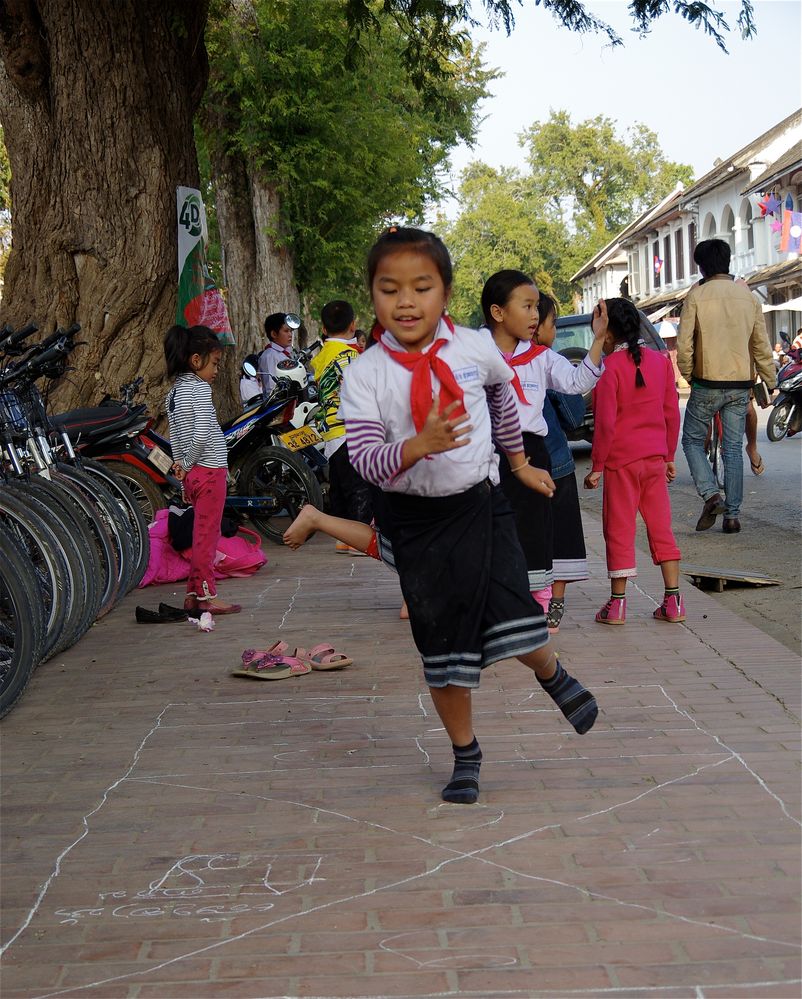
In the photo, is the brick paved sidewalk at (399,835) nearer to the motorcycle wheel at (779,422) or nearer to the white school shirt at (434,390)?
the white school shirt at (434,390)

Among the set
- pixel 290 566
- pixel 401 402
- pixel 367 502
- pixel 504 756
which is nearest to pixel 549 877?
pixel 504 756

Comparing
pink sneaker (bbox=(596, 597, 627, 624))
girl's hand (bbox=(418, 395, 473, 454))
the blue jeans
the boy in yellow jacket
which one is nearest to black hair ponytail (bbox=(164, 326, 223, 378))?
the boy in yellow jacket

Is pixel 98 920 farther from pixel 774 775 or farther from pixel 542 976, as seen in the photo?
pixel 774 775

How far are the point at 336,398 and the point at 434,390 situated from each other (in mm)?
5433

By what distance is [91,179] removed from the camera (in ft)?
34.3

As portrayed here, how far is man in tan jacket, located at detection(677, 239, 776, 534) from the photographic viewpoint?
983 cm

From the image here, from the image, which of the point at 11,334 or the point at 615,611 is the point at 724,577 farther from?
the point at 11,334

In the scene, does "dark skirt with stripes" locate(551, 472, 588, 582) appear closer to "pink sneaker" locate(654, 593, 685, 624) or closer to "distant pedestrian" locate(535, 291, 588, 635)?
"distant pedestrian" locate(535, 291, 588, 635)

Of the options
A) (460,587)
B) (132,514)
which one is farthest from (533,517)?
(132,514)

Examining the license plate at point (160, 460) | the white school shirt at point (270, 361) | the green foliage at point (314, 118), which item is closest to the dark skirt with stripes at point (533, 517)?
the license plate at point (160, 460)

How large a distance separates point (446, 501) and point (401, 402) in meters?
0.34

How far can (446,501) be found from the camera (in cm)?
390

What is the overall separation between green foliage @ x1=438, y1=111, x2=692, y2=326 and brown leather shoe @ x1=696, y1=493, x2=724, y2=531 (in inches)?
3140

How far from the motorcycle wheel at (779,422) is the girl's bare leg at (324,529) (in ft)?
48.5
